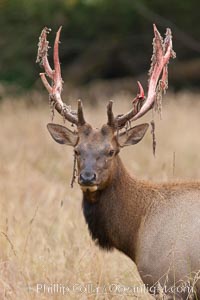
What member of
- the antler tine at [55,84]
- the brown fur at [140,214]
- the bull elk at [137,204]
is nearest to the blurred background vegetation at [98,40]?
the antler tine at [55,84]

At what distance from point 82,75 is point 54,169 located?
409 inches

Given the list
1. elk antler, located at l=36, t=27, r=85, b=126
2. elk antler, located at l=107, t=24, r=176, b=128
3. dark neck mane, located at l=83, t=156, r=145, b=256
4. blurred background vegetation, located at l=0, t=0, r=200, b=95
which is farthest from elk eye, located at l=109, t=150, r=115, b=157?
blurred background vegetation, located at l=0, t=0, r=200, b=95

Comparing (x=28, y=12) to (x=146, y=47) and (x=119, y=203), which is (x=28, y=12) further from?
(x=119, y=203)

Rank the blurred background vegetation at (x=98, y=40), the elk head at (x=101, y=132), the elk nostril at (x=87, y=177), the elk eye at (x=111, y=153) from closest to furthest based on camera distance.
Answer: the elk nostril at (x=87, y=177)
the elk head at (x=101, y=132)
the elk eye at (x=111, y=153)
the blurred background vegetation at (x=98, y=40)

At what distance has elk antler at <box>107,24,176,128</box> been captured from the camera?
645 centimetres

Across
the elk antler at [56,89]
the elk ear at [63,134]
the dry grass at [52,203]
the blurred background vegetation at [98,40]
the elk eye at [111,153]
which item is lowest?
the dry grass at [52,203]

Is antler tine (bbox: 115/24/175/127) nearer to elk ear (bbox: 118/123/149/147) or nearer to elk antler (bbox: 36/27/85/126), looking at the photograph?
elk ear (bbox: 118/123/149/147)

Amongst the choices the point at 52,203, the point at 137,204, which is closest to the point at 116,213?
the point at 137,204

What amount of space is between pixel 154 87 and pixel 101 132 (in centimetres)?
61

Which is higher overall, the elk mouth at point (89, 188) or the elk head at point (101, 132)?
the elk head at point (101, 132)

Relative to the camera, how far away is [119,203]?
6391mm

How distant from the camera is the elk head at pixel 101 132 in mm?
6172

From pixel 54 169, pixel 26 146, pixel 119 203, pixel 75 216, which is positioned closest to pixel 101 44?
pixel 26 146

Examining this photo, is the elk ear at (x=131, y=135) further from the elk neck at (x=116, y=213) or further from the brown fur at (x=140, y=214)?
the elk neck at (x=116, y=213)
